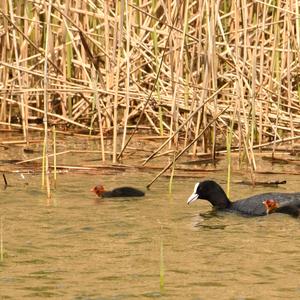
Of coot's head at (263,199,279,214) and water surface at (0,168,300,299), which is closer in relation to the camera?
water surface at (0,168,300,299)

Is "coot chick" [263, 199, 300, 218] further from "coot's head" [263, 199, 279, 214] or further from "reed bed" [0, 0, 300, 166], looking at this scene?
"reed bed" [0, 0, 300, 166]

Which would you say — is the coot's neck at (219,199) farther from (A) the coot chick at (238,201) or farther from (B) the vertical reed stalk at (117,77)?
(B) the vertical reed stalk at (117,77)

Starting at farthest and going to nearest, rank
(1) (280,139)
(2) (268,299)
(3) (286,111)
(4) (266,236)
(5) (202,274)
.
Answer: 1. (3) (286,111)
2. (1) (280,139)
3. (4) (266,236)
4. (5) (202,274)
5. (2) (268,299)

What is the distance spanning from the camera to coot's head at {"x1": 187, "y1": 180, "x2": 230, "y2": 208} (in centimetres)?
781

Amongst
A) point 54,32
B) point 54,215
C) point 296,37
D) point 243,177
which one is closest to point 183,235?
point 54,215

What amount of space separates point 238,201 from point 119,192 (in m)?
0.88

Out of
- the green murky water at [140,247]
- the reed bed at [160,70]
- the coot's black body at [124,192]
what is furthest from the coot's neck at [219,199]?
the reed bed at [160,70]

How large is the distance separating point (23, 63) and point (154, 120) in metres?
1.42

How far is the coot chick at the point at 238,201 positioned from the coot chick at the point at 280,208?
0.03 m

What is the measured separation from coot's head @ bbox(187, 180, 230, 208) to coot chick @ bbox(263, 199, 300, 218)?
1.44 feet

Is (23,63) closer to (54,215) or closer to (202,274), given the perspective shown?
(54,215)

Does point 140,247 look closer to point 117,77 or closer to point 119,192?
point 119,192

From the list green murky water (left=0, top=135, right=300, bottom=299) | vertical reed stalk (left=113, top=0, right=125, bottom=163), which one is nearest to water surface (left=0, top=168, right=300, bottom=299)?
green murky water (left=0, top=135, right=300, bottom=299)

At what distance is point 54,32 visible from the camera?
37.4 feet
